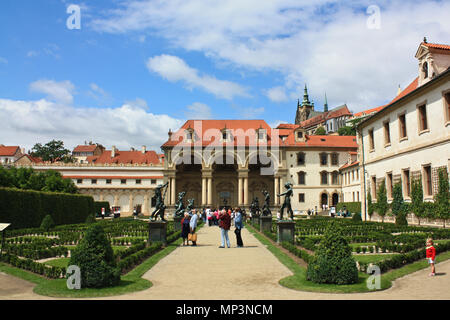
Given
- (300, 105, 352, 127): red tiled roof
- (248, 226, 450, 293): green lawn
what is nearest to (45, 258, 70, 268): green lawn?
(248, 226, 450, 293): green lawn

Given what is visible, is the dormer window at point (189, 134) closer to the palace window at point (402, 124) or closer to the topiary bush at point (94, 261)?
the palace window at point (402, 124)

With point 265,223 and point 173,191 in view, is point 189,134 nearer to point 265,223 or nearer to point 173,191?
point 173,191

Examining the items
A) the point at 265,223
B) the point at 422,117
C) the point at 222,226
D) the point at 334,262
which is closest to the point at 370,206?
the point at 422,117

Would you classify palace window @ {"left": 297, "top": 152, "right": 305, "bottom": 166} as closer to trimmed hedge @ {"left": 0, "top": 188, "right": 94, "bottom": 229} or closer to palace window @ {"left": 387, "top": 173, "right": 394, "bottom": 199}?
palace window @ {"left": 387, "top": 173, "right": 394, "bottom": 199}

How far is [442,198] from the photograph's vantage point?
20.6 meters

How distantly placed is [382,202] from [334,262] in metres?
22.5

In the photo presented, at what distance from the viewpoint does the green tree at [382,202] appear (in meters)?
27.9

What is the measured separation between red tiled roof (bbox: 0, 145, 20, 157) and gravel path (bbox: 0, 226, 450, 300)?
10923 centimetres

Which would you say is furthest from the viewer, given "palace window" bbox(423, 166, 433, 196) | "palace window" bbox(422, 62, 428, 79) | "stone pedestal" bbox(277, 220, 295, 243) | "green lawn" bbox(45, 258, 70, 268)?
"palace window" bbox(422, 62, 428, 79)

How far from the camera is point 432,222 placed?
71.8 feet

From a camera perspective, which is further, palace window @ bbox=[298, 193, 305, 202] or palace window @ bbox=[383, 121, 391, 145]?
palace window @ bbox=[298, 193, 305, 202]

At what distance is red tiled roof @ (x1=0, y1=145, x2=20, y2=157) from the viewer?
103500 mm

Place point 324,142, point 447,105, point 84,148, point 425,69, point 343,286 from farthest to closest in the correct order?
point 84,148 → point 324,142 → point 425,69 → point 447,105 → point 343,286

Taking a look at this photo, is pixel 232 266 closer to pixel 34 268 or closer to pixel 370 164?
pixel 34 268
